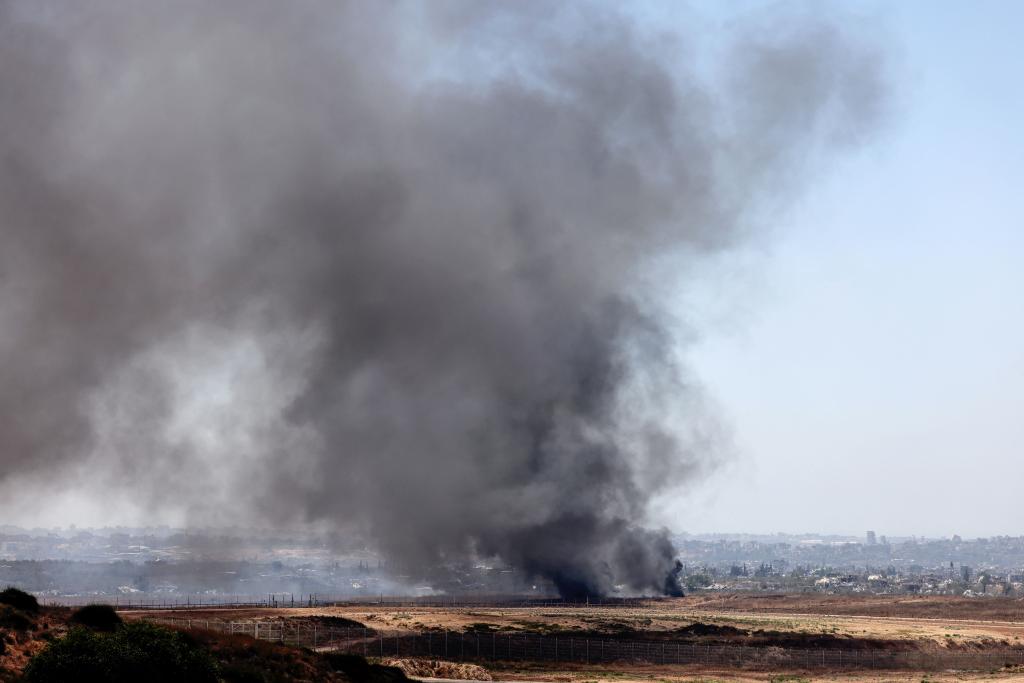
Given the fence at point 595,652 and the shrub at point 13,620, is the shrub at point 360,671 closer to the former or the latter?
the shrub at point 13,620

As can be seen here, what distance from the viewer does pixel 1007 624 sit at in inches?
5497

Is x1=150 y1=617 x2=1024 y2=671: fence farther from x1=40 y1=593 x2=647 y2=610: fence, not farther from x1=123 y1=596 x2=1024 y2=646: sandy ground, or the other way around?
x1=40 y1=593 x2=647 y2=610: fence

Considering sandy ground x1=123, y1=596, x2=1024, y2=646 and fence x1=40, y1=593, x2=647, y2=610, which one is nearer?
sandy ground x1=123, y1=596, x2=1024, y2=646

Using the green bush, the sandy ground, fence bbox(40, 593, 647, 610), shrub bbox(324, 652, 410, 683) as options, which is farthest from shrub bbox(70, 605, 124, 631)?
fence bbox(40, 593, 647, 610)

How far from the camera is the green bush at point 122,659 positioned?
48906 millimetres

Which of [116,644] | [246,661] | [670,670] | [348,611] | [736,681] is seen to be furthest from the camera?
[348,611]

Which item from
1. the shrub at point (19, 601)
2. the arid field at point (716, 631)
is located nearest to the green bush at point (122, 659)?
the shrub at point (19, 601)

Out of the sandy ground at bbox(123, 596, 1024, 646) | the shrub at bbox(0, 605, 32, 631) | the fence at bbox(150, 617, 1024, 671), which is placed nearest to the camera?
the shrub at bbox(0, 605, 32, 631)

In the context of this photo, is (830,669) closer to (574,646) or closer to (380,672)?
(574,646)

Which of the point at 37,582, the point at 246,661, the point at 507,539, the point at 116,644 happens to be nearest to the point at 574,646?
the point at 246,661

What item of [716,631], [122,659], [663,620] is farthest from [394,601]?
[122,659]

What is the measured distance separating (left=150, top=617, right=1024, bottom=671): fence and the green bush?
39.2 metres

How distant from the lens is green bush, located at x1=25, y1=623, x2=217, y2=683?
1925 inches

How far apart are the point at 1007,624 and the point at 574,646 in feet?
206
